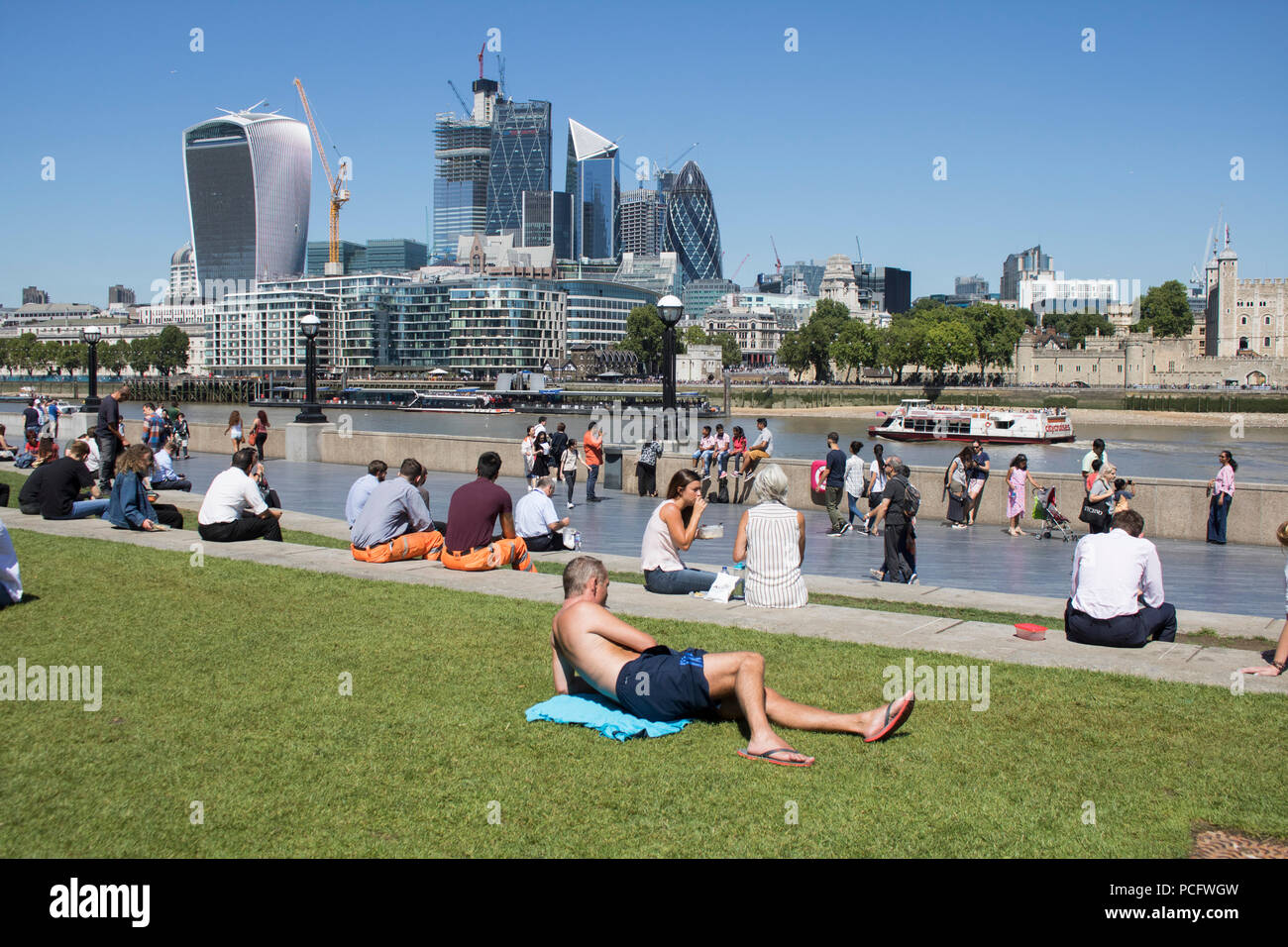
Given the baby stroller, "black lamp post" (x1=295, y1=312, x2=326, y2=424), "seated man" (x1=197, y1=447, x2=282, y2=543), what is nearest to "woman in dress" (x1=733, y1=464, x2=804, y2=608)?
"seated man" (x1=197, y1=447, x2=282, y2=543)

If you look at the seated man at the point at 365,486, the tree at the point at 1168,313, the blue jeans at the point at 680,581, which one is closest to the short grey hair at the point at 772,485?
the blue jeans at the point at 680,581

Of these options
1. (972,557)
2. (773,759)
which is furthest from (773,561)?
(972,557)

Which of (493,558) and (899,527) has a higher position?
(899,527)

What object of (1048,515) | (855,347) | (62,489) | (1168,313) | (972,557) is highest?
(1168,313)

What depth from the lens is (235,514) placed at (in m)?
12.4

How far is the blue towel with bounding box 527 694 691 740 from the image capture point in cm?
581

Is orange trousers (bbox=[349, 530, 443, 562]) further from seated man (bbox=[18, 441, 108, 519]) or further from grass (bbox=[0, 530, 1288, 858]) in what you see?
seated man (bbox=[18, 441, 108, 519])

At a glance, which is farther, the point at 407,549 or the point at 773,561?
the point at 407,549

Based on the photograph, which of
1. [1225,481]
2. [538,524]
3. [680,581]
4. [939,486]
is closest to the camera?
[680,581]

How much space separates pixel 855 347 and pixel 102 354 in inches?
5547

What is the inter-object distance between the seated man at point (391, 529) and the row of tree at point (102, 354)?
19704 centimetres

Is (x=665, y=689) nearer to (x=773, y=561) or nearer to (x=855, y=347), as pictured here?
(x=773, y=561)

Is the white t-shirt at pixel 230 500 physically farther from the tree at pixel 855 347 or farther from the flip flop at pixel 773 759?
the tree at pixel 855 347
